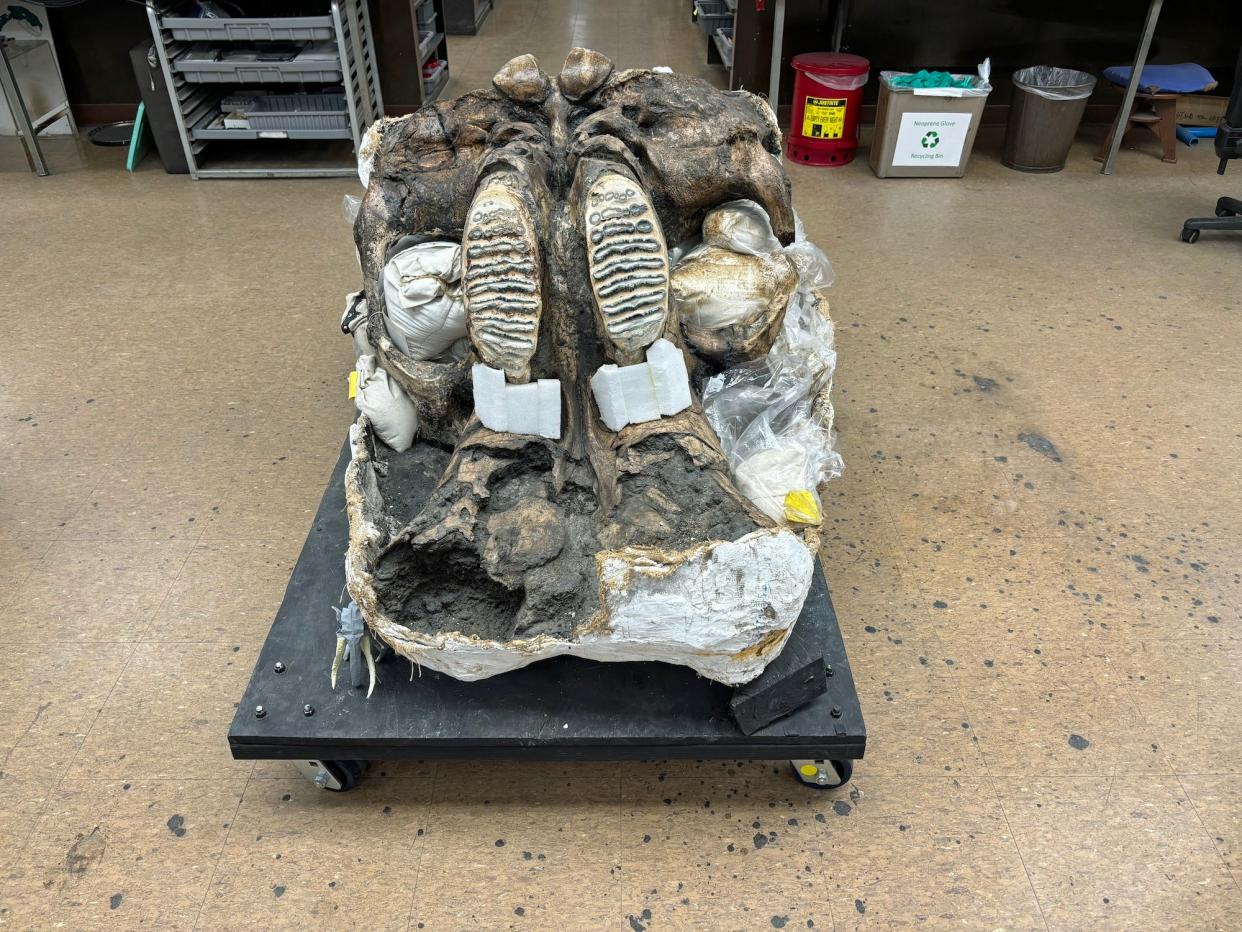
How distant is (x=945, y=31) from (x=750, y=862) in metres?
4.68

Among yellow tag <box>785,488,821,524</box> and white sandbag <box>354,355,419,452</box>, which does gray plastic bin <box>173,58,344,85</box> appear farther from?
yellow tag <box>785,488,821,524</box>

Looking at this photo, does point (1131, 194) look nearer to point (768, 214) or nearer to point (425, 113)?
point (768, 214)

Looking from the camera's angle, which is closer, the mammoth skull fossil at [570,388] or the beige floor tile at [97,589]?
the mammoth skull fossil at [570,388]

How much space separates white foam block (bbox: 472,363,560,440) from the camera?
202 centimetres

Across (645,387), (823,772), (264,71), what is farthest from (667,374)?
(264,71)

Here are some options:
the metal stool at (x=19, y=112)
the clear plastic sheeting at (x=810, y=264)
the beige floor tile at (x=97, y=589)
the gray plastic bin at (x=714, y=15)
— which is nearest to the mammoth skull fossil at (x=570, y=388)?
the clear plastic sheeting at (x=810, y=264)

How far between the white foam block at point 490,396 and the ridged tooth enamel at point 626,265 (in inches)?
10.0

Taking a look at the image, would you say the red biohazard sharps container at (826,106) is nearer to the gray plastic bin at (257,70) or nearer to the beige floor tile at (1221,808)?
the gray plastic bin at (257,70)

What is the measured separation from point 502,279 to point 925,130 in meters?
3.37

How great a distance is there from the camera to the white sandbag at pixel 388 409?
228 cm

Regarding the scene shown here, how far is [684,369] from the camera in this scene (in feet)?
6.78

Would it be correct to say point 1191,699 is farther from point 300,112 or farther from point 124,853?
point 300,112

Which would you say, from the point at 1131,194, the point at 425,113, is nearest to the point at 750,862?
the point at 425,113

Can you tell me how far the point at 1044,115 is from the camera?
464cm
